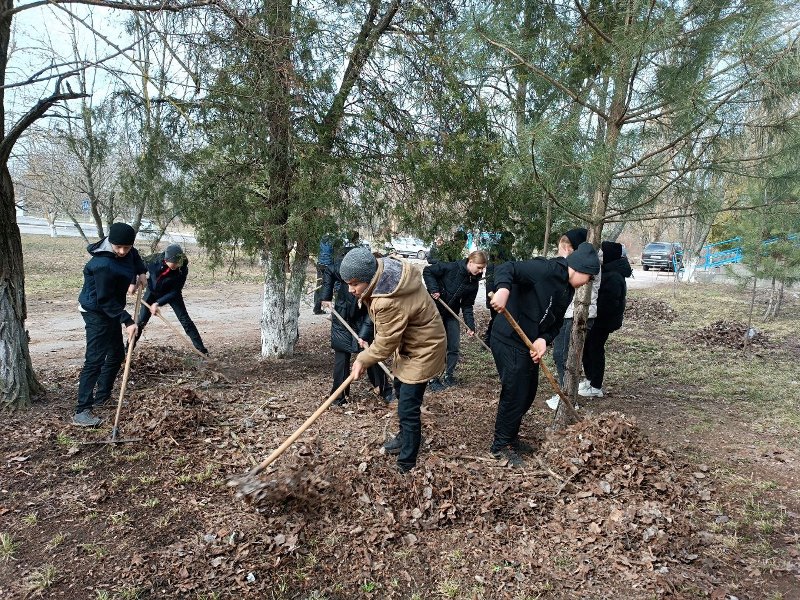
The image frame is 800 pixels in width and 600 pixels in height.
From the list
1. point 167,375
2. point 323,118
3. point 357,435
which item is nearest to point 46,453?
point 167,375

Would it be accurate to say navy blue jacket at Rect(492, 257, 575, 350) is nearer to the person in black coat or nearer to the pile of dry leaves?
the person in black coat

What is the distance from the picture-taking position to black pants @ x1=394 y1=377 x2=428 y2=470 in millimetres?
3842

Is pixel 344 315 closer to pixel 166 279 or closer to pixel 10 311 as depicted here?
pixel 166 279

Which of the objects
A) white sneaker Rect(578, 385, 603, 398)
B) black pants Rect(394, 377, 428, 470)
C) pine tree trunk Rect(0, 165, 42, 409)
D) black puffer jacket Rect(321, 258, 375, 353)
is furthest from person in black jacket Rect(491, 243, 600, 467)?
pine tree trunk Rect(0, 165, 42, 409)

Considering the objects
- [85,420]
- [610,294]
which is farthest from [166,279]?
[610,294]

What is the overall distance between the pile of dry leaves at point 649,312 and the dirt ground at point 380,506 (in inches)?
280

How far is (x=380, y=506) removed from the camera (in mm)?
3486

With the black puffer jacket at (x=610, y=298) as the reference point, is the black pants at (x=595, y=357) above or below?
below

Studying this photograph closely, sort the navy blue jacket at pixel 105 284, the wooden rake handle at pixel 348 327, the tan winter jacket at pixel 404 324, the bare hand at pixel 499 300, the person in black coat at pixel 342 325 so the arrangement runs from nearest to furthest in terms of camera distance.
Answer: the tan winter jacket at pixel 404 324
the bare hand at pixel 499 300
the navy blue jacket at pixel 105 284
the wooden rake handle at pixel 348 327
the person in black coat at pixel 342 325

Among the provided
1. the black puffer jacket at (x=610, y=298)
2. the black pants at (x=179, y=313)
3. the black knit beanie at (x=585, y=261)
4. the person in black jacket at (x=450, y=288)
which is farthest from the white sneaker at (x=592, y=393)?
the black pants at (x=179, y=313)

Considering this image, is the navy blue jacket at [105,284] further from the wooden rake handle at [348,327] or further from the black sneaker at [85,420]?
the wooden rake handle at [348,327]

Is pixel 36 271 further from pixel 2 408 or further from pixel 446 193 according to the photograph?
pixel 446 193

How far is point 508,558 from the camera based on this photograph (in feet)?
10.3

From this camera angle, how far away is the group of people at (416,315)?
3.61 meters
